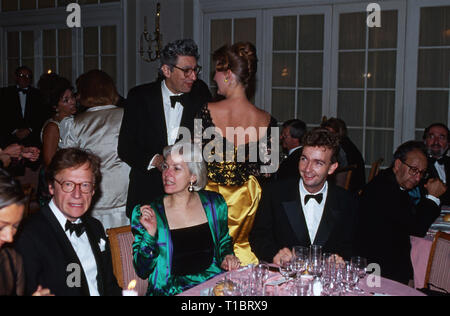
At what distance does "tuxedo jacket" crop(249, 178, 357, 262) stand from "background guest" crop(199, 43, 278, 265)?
219mm

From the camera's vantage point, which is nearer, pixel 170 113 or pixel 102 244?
pixel 102 244

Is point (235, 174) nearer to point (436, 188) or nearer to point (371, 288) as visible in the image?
point (371, 288)

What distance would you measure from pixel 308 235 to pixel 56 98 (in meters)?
2.32

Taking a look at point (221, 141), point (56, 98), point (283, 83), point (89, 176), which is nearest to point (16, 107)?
point (56, 98)

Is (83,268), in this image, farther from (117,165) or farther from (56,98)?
(56,98)

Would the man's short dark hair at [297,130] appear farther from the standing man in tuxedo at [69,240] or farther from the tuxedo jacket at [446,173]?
the standing man in tuxedo at [69,240]

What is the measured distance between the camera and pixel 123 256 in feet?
8.38

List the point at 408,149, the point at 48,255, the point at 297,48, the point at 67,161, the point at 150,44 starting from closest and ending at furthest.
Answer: the point at 48,255 < the point at 67,161 < the point at 408,149 < the point at 297,48 < the point at 150,44

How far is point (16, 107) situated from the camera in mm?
6547

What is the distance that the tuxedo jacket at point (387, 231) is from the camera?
2887 mm

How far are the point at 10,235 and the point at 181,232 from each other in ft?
3.24

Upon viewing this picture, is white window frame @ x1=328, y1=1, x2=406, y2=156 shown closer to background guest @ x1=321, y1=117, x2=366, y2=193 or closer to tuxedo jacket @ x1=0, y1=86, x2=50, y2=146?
background guest @ x1=321, y1=117, x2=366, y2=193

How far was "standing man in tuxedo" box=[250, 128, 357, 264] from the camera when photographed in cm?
281

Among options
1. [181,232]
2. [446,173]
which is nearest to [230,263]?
[181,232]
